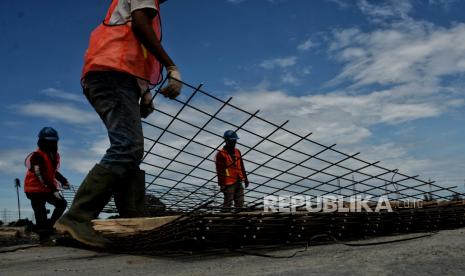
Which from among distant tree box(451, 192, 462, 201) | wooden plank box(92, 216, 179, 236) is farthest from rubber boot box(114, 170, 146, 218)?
distant tree box(451, 192, 462, 201)

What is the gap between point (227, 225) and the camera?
7.16 ft

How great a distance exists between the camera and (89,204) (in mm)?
2402

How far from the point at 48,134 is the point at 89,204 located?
4076mm

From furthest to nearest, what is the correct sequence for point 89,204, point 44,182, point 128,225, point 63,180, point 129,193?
point 63,180
point 44,182
point 129,193
point 128,225
point 89,204

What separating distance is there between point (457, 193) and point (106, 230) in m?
2.85

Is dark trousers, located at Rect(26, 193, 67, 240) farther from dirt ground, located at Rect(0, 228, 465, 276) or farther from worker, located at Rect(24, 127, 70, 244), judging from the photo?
dirt ground, located at Rect(0, 228, 465, 276)

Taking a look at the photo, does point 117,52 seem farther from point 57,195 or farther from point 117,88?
point 57,195

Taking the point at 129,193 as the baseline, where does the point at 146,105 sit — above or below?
above

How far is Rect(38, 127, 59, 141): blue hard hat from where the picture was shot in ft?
19.7

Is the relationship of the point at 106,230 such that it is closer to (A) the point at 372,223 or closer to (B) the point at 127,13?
(B) the point at 127,13

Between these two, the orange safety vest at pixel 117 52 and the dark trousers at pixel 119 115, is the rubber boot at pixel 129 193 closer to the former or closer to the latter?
the dark trousers at pixel 119 115

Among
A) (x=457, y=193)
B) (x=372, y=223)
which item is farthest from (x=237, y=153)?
(x=372, y=223)

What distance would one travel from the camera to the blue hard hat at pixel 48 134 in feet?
19.7

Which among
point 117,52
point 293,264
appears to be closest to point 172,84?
point 117,52
